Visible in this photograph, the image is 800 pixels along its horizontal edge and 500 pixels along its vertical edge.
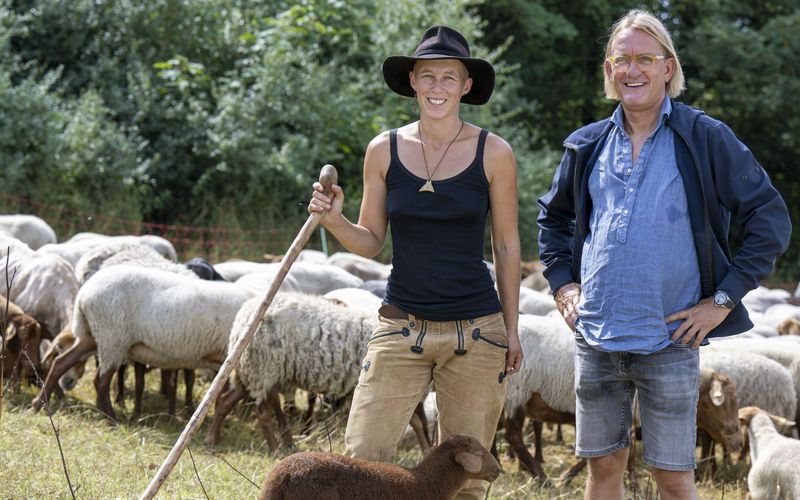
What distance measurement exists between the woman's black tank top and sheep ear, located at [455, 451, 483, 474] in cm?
50

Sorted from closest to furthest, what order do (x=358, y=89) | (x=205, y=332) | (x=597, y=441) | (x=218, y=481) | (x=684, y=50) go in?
(x=597, y=441) < (x=218, y=481) < (x=205, y=332) < (x=358, y=89) < (x=684, y=50)

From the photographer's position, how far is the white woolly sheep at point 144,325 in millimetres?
7689

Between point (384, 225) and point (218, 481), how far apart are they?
6.81 ft

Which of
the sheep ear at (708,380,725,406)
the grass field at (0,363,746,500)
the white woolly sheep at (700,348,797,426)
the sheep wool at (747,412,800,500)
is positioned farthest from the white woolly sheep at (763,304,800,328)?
the sheep wool at (747,412,800,500)

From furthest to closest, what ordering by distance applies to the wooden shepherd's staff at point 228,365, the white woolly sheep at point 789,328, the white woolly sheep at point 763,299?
the white woolly sheep at point 763,299 → the white woolly sheep at point 789,328 → the wooden shepherd's staff at point 228,365

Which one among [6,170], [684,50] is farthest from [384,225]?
[684,50]

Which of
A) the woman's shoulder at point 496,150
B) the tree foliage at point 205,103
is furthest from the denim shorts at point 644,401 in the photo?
the tree foliage at point 205,103

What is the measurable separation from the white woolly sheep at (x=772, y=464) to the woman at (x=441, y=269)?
3186 mm

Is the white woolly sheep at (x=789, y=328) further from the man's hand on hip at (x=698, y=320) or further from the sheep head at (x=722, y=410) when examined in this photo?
the man's hand on hip at (x=698, y=320)

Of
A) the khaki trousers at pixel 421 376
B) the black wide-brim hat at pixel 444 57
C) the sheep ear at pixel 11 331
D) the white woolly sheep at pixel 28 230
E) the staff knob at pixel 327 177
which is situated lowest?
the white woolly sheep at pixel 28 230

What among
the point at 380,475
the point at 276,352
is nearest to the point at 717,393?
the point at 276,352

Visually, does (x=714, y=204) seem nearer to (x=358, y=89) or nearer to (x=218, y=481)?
(x=218, y=481)

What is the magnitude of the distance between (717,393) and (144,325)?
4.42m

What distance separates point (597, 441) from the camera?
350 centimetres
